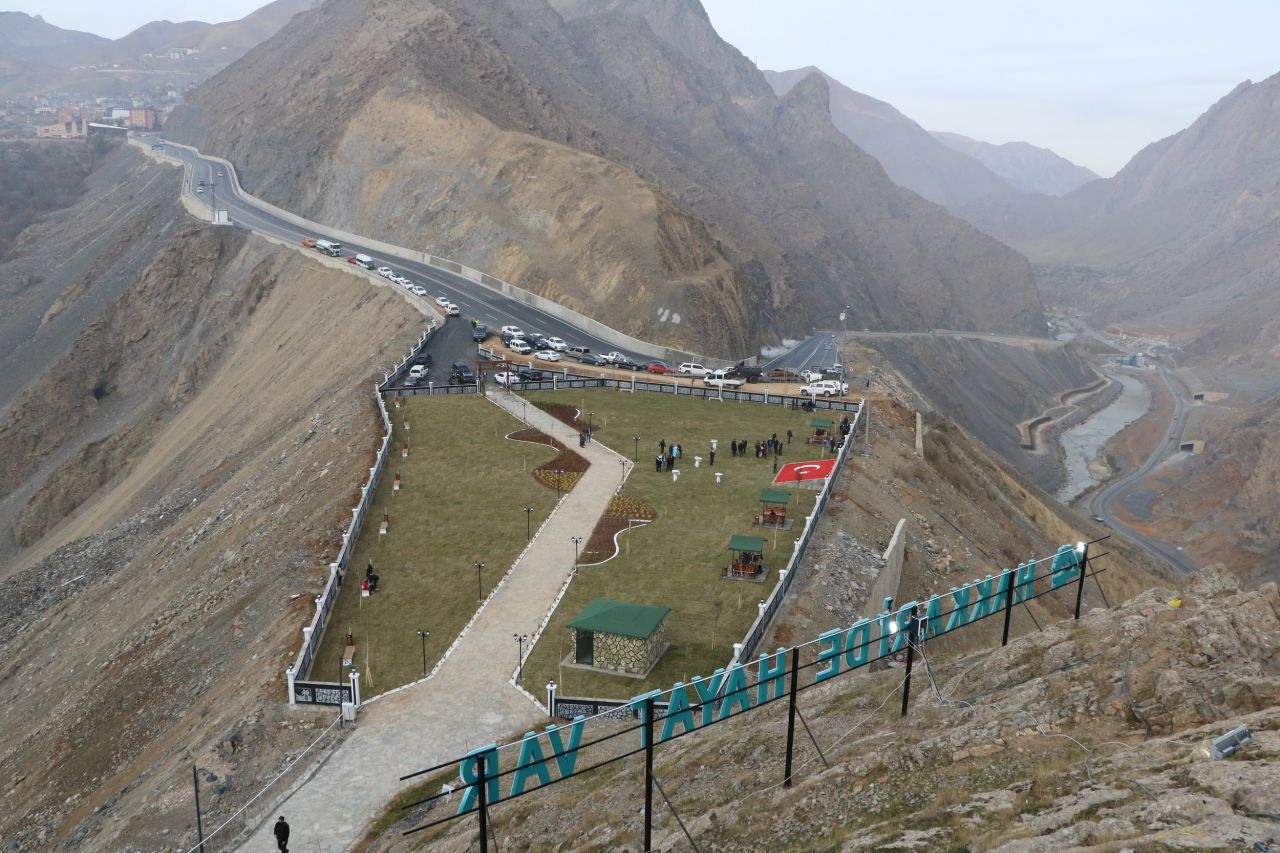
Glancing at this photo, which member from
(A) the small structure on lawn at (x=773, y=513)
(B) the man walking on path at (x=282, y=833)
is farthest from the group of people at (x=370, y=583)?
(A) the small structure on lawn at (x=773, y=513)

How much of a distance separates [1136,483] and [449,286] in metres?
80.0

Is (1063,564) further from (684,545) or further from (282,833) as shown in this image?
(282,833)

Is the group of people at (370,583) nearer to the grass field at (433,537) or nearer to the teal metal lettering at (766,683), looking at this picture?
the grass field at (433,537)

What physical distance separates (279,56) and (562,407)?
154 m

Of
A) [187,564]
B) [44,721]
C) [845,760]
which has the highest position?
[845,760]

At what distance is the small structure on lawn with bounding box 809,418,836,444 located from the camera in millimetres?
50531

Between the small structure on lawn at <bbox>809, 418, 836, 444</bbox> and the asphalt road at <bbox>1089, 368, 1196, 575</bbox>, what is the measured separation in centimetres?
4198

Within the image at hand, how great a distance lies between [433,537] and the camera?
3634cm

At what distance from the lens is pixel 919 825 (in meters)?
15.0

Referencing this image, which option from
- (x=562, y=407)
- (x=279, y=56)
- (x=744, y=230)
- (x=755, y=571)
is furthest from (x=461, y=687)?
(x=279, y=56)

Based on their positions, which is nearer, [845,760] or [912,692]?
[845,760]

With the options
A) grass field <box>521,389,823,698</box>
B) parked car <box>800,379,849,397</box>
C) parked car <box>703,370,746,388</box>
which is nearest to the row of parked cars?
parked car <box>703,370,746,388</box>

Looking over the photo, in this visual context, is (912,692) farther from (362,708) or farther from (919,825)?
(362,708)

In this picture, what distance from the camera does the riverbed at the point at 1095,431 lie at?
121312 millimetres
